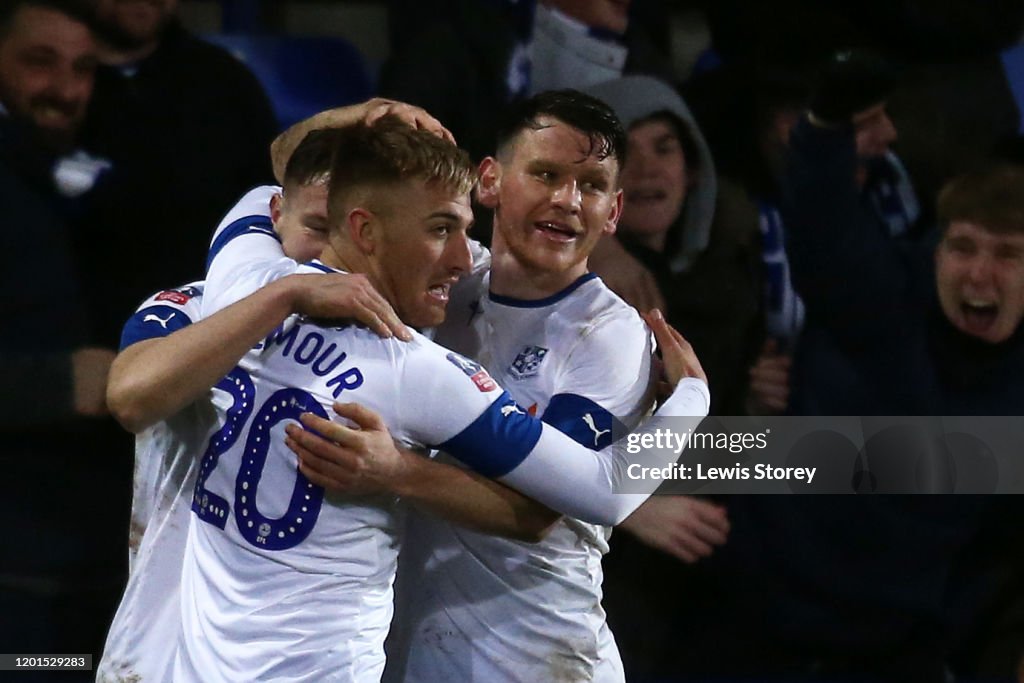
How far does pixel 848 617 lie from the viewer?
323cm

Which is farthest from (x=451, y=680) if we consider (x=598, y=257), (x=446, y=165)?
(x=598, y=257)

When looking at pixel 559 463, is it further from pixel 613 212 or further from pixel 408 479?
pixel 613 212

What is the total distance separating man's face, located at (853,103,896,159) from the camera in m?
3.35

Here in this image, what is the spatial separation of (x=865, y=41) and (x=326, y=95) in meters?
1.27

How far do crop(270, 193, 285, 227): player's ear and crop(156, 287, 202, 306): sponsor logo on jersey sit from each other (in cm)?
16

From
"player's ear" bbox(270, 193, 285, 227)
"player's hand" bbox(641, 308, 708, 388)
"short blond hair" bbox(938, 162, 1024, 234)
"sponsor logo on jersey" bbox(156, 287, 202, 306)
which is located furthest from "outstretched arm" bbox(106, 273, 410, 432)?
"short blond hair" bbox(938, 162, 1024, 234)

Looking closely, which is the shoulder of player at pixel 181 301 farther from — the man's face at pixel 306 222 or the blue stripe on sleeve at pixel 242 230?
the man's face at pixel 306 222

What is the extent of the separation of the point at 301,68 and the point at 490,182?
1.42 metres

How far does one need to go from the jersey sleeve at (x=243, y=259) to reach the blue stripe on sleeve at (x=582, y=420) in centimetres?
42

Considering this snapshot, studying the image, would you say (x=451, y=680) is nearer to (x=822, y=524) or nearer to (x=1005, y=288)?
(x=822, y=524)

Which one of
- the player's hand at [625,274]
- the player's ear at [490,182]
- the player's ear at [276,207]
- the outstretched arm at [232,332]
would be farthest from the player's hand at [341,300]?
the player's hand at [625,274]

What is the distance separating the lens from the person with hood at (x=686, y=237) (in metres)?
Result: 3.18

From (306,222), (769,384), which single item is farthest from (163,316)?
(769,384)

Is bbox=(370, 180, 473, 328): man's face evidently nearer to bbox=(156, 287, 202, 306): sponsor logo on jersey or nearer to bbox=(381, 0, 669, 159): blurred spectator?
bbox=(156, 287, 202, 306): sponsor logo on jersey
